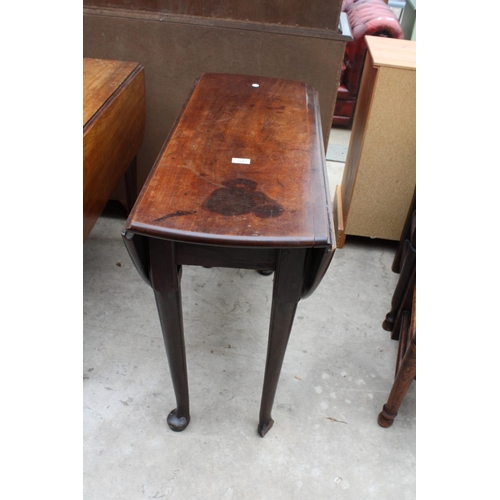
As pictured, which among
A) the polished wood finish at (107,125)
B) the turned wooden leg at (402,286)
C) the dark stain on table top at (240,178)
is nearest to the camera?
the dark stain on table top at (240,178)

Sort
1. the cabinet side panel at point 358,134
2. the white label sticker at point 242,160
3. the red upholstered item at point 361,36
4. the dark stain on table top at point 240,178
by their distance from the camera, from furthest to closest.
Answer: the red upholstered item at point 361,36, the cabinet side panel at point 358,134, the white label sticker at point 242,160, the dark stain on table top at point 240,178

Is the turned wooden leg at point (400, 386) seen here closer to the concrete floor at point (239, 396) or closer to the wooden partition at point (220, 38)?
the concrete floor at point (239, 396)

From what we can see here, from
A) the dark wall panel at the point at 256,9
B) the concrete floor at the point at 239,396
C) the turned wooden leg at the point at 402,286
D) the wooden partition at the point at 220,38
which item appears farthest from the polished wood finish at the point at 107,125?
the turned wooden leg at the point at 402,286

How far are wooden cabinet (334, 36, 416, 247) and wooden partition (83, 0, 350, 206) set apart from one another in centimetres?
22

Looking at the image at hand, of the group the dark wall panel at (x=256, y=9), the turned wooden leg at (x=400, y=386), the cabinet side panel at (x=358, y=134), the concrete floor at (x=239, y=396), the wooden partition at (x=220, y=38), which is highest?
the dark wall panel at (x=256, y=9)

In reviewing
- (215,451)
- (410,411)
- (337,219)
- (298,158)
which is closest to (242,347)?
(215,451)

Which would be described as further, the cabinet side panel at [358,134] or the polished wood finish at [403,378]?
the cabinet side panel at [358,134]

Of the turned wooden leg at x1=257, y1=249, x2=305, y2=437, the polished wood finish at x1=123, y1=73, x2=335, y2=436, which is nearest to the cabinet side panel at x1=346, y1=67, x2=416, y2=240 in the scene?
the polished wood finish at x1=123, y1=73, x2=335, y2=436

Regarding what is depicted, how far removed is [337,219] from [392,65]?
849 millimetres

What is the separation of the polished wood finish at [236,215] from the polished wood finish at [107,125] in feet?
1.00

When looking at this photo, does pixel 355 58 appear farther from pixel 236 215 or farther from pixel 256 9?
pixel 236 215

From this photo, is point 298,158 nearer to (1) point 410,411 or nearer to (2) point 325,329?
(2) point 325,329

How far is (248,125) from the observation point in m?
1.48

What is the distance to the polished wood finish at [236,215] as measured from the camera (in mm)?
1033
